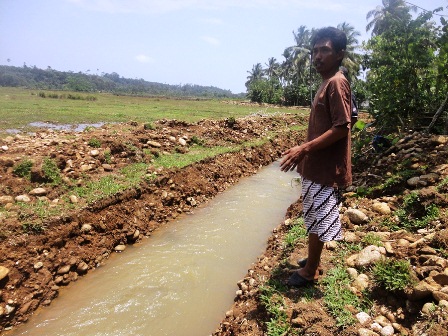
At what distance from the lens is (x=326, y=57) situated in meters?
2.48

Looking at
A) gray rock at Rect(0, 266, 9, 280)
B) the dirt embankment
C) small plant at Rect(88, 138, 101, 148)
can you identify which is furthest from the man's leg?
small plant at Rect(88, 138, 101, 148)

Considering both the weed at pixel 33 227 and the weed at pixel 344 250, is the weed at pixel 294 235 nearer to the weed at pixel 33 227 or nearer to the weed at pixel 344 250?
the weed at pixel 344 250

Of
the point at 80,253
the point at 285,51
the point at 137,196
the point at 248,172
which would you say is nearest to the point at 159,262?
the point at 80,253

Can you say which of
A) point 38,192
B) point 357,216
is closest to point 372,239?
point 357,216

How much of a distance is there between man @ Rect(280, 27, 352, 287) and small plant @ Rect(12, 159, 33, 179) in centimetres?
509

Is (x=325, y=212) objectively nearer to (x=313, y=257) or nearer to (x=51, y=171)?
(x=313, y=257)

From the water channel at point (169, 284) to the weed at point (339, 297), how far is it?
155cm

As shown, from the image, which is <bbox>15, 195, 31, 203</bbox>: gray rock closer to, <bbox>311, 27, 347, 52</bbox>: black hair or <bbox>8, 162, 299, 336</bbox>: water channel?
<bbox>8, 162, 299, 336</bbox>: water channel

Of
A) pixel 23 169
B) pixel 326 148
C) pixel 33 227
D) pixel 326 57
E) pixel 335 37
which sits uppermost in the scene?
pixel 335 37

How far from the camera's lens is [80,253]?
4723 millimetres

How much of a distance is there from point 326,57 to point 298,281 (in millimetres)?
2035

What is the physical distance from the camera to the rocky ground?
2555mm

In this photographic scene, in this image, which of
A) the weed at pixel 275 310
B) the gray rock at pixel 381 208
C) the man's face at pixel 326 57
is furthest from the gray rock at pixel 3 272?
the gray rock at pixel 381 208

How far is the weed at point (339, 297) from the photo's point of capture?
2.51 meters
